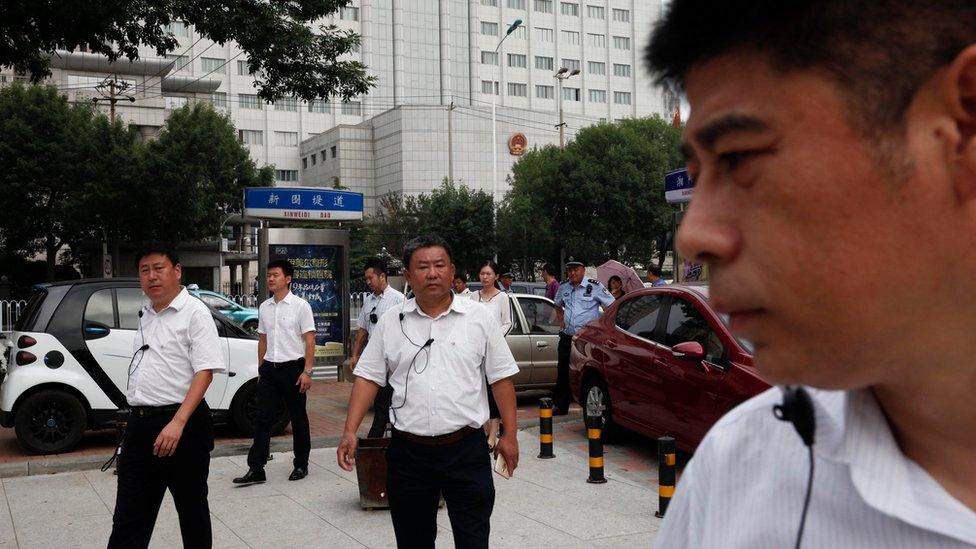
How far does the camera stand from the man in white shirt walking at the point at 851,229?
0.66m

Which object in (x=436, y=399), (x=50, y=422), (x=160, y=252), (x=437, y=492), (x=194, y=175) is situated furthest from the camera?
(x=194, y=175)

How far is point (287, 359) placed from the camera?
762 cm

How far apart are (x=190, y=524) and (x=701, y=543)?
398 centimetres

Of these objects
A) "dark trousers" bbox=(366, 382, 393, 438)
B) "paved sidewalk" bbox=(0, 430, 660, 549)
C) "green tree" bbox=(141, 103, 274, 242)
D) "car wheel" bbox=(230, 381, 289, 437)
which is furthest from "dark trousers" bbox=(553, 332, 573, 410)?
"green tree" bbox=(141, 103, 274, 242)

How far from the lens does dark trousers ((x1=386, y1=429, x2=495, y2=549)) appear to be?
3848 millimetres

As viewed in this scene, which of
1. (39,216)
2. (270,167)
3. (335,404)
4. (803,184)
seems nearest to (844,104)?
(803,184)

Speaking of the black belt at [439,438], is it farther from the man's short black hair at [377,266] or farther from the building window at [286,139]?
the building window at [286,139]

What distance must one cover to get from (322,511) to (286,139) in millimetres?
69725

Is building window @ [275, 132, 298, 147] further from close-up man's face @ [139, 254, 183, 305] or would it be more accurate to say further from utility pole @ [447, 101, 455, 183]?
close-up man's face @ [139, 254, 183, 305]

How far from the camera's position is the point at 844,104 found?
2.23 feet

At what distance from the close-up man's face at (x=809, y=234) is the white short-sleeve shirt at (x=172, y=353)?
421cm

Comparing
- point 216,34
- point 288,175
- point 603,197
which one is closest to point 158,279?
point 216,34

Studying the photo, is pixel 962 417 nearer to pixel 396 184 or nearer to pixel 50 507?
pixel 50 507

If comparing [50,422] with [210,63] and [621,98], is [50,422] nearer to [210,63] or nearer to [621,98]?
[210,63]
